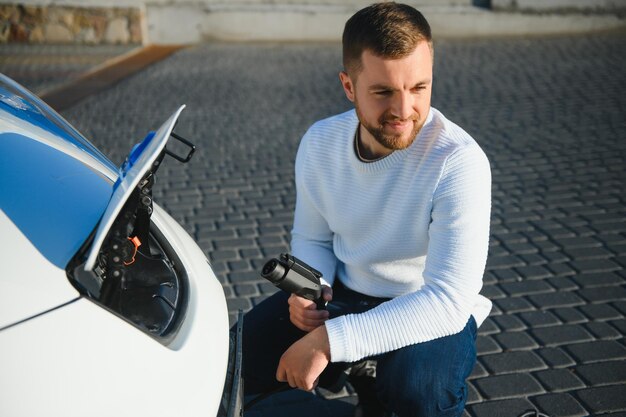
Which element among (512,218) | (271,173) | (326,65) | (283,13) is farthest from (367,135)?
(283,13)

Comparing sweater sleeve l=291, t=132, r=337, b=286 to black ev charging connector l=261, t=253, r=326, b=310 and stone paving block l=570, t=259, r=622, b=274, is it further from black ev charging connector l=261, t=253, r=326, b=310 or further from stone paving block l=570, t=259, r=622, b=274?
stone paving block l=570, t=259, r=622, b=274

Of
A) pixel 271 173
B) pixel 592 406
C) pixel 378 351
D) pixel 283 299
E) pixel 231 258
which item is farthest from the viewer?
pixel 271 173

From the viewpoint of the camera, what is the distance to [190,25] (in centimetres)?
1125

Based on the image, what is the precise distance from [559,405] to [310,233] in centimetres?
128

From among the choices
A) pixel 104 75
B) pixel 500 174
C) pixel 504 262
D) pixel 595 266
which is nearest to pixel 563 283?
pixel 595 266

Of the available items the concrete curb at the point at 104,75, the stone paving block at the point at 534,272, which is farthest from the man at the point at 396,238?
the concrete curb at the point at 104,75

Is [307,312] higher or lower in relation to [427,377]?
higher

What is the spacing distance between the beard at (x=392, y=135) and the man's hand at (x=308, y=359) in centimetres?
62

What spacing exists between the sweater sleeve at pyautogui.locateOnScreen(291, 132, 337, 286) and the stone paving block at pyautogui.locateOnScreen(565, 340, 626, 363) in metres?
1.37

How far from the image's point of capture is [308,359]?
6.93ft

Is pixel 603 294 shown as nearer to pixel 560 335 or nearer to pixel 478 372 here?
pixel 560 335

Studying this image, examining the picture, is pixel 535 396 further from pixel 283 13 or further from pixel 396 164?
pixel 283 13

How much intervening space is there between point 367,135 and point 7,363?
1.47 meters

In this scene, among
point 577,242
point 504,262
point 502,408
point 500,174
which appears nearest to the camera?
point 502,408
